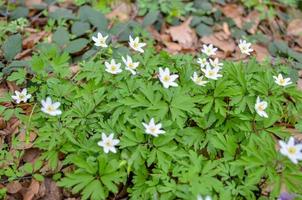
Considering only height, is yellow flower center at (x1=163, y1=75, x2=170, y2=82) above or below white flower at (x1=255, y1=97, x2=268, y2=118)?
above

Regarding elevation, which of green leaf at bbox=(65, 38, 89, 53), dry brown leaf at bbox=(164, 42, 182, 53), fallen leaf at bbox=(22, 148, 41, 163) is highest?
green leaf at bbox=(65, 38, 89, 53)

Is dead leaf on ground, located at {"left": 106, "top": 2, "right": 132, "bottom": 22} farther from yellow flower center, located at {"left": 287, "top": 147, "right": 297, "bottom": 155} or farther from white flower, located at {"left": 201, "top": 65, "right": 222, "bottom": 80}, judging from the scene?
yellow flower center, located at {"left": 287, "top": 147, "right": 297, "bottom": 155}

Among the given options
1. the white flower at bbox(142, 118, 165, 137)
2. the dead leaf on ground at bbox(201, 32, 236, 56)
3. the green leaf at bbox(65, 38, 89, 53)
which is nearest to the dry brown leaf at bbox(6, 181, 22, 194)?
the white flower at bbox(142, 118, 165, 137)

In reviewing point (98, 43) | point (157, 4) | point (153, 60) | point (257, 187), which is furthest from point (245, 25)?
point (257, 187)

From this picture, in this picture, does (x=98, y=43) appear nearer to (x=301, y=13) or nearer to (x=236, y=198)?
(x=236, y=198)

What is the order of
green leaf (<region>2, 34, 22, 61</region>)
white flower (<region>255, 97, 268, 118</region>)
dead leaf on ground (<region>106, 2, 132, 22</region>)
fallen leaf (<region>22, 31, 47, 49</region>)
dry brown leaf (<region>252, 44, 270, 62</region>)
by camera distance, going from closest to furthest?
1. white flower (<region>255, 97, 268, 118</region>)
2. green leaf (<region>2, 34, 22, 61</region>)
3. fallen leaf (<region>22, 31, 47, 49</region>)
4. dry brown leaf (<region>252, 44, 270, 62</region>)
5. dead leaf on ground (<region>106, 2, 132, 22</region>)

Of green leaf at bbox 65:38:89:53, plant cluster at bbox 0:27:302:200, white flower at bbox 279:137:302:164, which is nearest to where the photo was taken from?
white flower at bbox 279:137:302:164

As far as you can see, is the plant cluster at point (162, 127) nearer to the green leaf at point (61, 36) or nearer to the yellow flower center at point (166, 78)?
the yellow flower center at point (166, 78)

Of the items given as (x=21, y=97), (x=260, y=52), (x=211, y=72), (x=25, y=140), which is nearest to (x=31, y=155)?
(x=25, y=140)

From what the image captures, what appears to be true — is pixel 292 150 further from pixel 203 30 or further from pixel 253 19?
pixel 253 19
